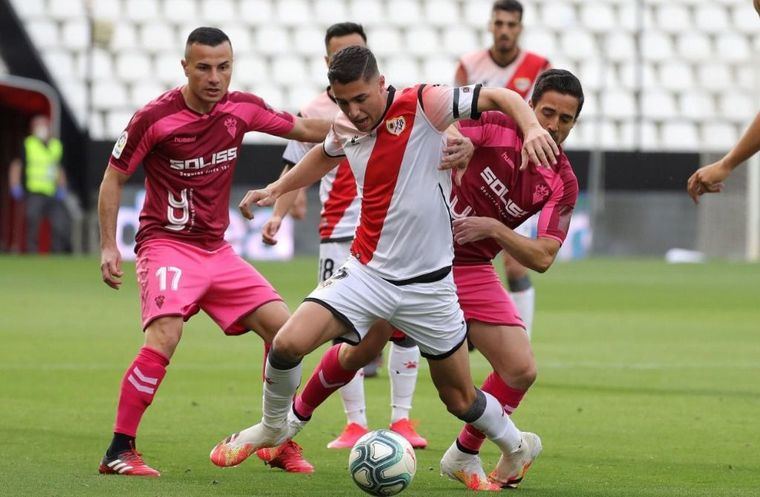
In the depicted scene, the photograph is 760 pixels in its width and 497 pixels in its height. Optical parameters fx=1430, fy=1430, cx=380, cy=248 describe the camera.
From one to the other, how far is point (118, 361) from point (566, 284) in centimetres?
913

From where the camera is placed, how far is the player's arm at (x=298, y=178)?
5668 mm

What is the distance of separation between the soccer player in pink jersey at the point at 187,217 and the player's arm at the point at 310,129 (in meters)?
0.23

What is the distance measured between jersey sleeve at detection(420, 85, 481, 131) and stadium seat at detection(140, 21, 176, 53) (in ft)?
68.5

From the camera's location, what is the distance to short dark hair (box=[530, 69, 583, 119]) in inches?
221

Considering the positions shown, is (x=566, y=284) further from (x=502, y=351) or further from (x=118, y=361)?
(x=502, y=351)

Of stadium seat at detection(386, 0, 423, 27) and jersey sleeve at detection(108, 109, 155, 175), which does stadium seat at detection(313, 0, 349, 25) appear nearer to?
stadium seat at detection(386, 0, 423, 27)

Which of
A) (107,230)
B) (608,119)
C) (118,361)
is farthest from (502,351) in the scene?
(608,119)

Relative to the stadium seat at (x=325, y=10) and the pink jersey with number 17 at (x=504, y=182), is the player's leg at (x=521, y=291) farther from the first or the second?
the stadium seat at (x=325, y=10)

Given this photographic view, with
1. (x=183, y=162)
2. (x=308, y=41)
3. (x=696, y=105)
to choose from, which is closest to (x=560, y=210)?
(x=183, y=162)

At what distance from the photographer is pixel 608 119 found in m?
26.0

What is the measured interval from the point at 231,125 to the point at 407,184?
3.86 ft

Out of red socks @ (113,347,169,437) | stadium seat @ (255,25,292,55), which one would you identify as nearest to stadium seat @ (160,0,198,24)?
stadium seat @ (255,25,292,55)

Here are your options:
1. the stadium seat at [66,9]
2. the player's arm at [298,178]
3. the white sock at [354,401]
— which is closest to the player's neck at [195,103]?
the player's arm at [298,178]

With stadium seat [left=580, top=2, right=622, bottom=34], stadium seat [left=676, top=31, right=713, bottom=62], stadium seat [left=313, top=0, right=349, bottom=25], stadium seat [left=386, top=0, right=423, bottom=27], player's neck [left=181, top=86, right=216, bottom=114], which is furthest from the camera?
stadium seat [left=676, top=31, right=713, bottom=62]
